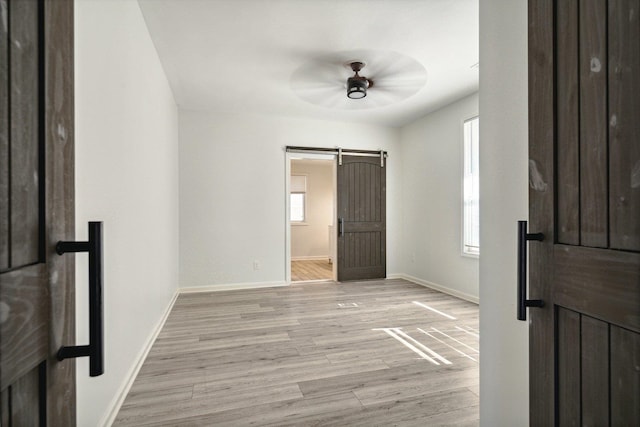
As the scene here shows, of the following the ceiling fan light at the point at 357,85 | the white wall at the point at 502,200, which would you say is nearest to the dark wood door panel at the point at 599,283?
the white wall at the point at 502,200

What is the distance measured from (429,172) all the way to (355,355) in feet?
11.2

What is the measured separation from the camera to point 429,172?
5.13 metres

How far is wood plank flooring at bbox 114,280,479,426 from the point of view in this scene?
1.85 m

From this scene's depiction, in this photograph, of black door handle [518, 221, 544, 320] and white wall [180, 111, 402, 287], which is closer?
black door handle [518, 221, 544, 320]

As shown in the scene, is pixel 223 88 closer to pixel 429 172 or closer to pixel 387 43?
pixel 387 43

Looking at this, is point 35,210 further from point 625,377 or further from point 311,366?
point 311,366

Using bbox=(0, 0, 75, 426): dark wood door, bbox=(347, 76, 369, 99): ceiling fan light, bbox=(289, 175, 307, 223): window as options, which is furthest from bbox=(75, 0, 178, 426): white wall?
bbox=(289, 175, 307, 223): window

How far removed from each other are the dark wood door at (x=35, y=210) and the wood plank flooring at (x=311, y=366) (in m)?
1.39

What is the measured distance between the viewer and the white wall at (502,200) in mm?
1262

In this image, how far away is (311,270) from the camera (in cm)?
683

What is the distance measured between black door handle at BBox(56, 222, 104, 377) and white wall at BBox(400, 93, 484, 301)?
433 cm

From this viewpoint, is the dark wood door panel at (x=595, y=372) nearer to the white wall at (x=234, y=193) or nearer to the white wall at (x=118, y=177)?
the white wall at (x=118, y=177)

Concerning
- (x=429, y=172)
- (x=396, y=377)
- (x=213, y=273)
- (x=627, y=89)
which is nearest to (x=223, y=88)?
(x=213, y=273)

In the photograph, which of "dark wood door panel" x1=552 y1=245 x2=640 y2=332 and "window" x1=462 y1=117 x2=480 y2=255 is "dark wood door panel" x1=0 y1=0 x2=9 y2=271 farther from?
"window" x1=462 y1=117 x2=480 y2=255
